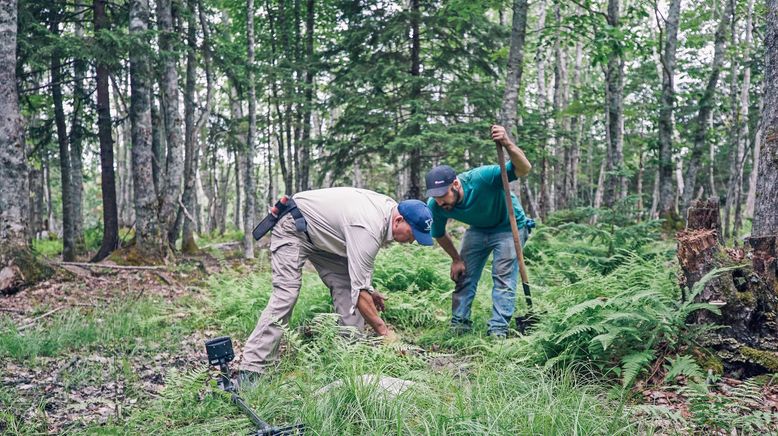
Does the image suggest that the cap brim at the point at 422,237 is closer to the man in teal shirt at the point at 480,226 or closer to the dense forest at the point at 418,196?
the man in teal shirt at the point at 480,226

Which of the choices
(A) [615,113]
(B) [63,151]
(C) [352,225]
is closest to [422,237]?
(C) [352,225]

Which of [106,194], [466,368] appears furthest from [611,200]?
[106,194]

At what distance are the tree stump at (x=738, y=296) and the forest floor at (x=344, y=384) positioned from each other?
0.68 ft

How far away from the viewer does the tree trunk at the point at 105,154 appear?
11922 mm

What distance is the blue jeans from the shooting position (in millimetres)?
5688

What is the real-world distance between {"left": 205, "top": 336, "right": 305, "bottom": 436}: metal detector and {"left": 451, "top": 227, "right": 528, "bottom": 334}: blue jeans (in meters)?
2.70

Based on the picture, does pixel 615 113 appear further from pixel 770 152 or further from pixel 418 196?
pixel 770 152

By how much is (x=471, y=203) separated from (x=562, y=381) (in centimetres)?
218

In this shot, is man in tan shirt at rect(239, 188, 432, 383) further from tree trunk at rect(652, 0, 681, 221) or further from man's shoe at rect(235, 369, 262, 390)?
tree trunk at rect(652, 0, 681, 221)

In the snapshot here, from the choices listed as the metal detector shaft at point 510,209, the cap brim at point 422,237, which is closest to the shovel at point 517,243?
the metal detector shaft at point 510,209

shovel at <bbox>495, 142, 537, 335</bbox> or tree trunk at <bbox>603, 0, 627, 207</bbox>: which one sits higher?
tree trunk at <bbox>603, 0, 627, 207</bbox>

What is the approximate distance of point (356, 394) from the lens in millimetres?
3490

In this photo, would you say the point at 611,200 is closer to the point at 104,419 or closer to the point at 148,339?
the point at 148,339

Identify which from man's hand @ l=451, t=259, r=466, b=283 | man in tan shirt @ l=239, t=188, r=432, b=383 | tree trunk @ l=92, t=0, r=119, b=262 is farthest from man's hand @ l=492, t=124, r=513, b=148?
tree trunk @ l=92, t=0, r=119, b=262
